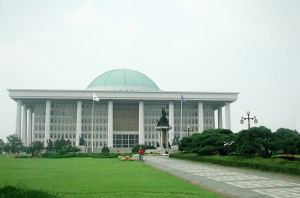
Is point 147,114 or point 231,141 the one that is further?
point 147,114

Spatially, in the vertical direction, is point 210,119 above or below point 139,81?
below

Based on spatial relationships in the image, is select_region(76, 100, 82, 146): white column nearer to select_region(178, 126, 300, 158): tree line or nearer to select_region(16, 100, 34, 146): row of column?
select_region(16, 100, 34, 146): row of column

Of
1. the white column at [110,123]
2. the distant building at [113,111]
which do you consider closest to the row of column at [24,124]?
the distant building at [113,111]

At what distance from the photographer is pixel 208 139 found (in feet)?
119

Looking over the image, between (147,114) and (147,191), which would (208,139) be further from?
(147,114)

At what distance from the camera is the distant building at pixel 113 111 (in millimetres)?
103500

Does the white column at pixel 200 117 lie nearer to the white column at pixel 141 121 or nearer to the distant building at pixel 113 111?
the distant building at pixel 113 111

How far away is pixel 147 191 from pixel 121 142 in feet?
317

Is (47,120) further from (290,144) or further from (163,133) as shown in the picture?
(290,144)

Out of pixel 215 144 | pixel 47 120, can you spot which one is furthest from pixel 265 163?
pixel 47 120

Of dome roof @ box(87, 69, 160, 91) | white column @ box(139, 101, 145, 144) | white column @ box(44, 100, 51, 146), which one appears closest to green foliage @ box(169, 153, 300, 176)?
white column @ box(139, 101, 145, 144)

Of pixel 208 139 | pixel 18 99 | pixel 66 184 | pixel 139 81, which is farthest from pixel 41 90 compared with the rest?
pixel 66 184

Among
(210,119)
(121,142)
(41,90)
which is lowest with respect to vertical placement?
(121,142)

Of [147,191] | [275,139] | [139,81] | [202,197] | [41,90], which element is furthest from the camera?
[139,81]
